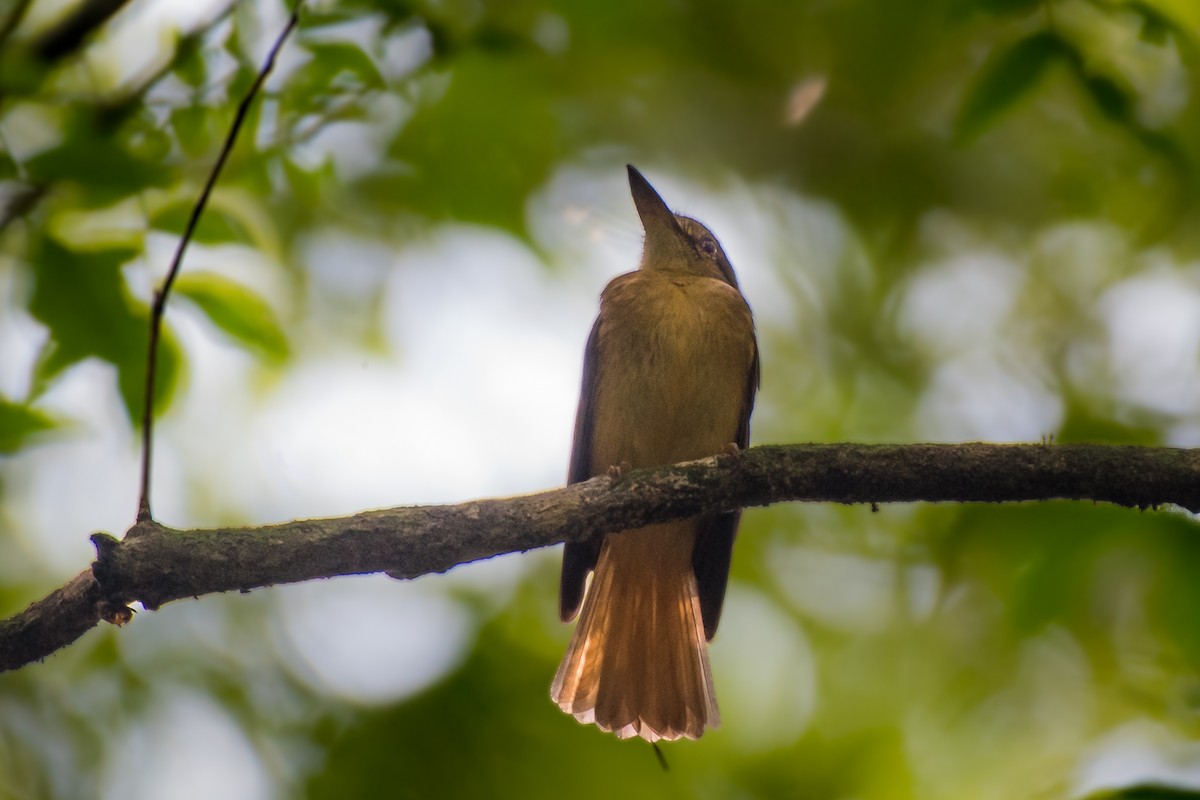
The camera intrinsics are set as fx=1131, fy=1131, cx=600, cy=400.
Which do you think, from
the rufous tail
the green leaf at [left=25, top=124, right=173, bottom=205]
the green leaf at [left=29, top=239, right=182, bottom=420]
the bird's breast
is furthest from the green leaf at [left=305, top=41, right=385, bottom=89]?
the rufous tail

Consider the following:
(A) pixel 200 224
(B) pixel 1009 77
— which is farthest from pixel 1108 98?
(A) pixel 200 224

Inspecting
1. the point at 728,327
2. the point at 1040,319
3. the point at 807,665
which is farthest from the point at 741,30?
the point at 807,665

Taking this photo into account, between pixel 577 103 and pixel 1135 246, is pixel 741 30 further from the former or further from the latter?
pixel 1135 246

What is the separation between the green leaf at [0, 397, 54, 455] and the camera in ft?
11.0

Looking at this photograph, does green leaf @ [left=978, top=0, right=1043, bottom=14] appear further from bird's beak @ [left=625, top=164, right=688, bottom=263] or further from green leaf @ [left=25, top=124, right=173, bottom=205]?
green leaf @ [left=25, top=124, right=173, bottom=205]

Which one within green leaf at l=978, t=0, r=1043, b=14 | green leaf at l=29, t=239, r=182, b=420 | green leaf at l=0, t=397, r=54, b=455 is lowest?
green leaf at l=0, t=397, r=54, b=455

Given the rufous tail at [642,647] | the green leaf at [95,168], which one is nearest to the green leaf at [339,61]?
the green leaf at [95,168]

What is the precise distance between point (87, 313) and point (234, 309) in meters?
0.52

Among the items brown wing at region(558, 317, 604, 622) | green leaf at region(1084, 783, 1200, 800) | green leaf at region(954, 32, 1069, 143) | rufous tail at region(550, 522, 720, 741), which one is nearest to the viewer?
green leaf at region(1084, 783, 1200, 800)

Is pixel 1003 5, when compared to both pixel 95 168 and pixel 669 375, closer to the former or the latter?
pixel 669 375

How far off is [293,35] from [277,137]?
461 millimetres

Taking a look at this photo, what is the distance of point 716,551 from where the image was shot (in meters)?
4.75

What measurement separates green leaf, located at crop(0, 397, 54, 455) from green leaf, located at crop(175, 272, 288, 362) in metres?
0.60

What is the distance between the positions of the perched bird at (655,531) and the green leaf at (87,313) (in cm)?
184
